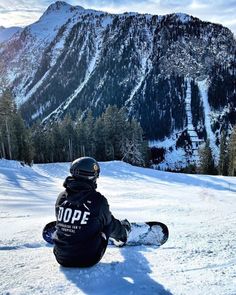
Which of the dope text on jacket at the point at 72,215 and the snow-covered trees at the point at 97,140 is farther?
the snow-covered trees at the point at 97,140

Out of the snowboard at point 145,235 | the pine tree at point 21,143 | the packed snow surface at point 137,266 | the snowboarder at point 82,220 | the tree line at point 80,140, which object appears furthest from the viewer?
the tree line at point 80,140

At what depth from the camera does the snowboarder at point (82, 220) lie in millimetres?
5227

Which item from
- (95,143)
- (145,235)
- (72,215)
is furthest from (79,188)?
(95,143)

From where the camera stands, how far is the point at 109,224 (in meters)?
5.48

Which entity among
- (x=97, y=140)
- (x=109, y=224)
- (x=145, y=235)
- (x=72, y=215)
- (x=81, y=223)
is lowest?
(x=97, y=140)

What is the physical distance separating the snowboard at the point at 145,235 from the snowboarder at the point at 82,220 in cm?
111

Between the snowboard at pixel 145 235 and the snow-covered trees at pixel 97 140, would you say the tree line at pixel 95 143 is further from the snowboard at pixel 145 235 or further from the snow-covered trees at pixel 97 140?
the snowboard at pixel 145 235

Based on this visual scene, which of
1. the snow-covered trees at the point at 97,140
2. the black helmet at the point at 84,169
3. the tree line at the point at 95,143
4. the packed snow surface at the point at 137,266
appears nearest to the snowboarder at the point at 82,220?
the black helmet at the point at 84,169

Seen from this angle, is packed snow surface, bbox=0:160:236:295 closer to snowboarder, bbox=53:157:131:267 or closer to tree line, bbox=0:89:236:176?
snowboarder, bbox=53:157:131:267

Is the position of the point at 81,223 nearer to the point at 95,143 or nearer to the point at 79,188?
the point at 79,188

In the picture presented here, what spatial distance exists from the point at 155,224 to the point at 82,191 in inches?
77.1

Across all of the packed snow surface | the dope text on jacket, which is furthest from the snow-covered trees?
the dope text on jacket

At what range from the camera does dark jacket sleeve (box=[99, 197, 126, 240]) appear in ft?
17.5

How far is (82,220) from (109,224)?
45cm
